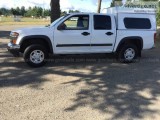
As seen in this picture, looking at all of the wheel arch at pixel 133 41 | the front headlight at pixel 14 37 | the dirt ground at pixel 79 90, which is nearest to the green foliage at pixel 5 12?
the wheel arch at pixel 133 41

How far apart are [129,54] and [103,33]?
1369 mm

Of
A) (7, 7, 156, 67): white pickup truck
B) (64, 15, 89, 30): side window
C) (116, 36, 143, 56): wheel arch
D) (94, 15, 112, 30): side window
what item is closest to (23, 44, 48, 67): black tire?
(7, 7, 156, 67): white pickup truck

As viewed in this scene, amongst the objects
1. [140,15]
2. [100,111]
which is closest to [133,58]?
[140,15]

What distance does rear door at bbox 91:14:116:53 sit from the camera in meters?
10.2

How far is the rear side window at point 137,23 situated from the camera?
35.6ft

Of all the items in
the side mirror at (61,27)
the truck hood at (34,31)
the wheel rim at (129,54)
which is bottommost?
the wheel rim at (129,54)

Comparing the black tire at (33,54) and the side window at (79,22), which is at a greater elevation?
the side window at (79,22)

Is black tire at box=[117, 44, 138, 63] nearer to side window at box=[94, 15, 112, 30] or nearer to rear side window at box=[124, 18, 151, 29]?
rear side window at box=[124, 18, 151, 29]

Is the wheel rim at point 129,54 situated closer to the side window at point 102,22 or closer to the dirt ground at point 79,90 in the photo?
the dirt ground at point 79,90

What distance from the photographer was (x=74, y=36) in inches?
389

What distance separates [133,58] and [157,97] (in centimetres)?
413

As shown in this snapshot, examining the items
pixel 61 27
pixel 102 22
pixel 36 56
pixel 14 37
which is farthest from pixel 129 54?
pixel 14 37

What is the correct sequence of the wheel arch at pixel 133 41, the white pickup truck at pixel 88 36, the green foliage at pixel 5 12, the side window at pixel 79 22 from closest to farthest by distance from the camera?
the white pickup truck at pixel 88 36 → the side window at pixel 79 22 → the wheel arch at pixel 133 41 → the green foliage at pixel 5 12

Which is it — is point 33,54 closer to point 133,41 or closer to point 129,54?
point 129,54
